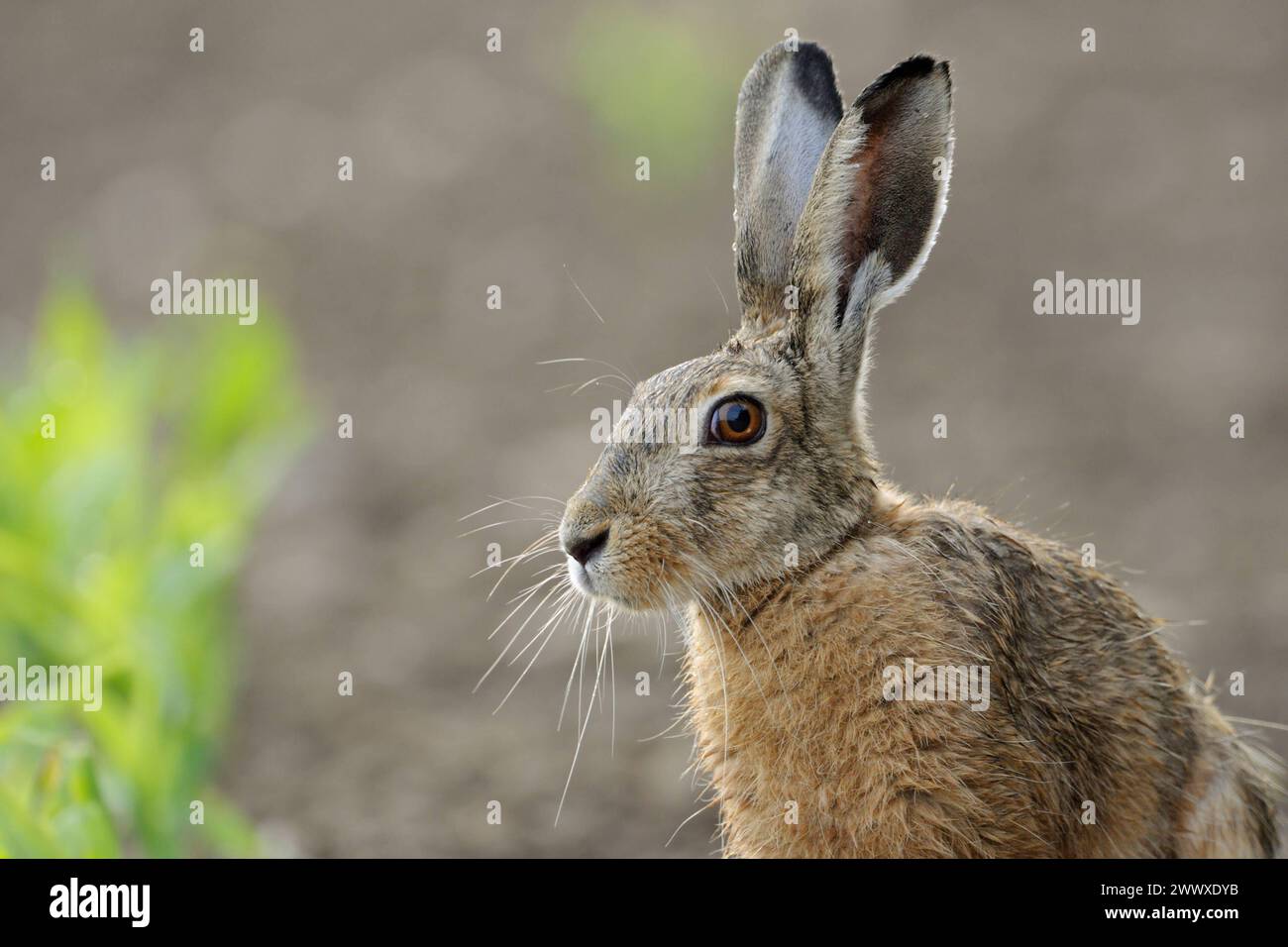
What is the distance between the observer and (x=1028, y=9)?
12086 mm

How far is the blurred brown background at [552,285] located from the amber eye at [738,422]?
1431 millimetres

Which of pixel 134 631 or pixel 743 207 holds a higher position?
pixel 743 207

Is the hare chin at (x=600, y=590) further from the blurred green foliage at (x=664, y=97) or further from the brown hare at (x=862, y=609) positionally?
the blurred green foliage at (x=664, y=97)

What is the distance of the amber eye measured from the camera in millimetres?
3635

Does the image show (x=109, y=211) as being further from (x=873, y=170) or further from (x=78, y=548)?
(x=873, y=170)

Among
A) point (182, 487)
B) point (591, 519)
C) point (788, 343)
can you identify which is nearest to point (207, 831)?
point (182, 487)

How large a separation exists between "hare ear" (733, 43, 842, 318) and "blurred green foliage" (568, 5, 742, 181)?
252 inches

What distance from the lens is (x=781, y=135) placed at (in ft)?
13.6

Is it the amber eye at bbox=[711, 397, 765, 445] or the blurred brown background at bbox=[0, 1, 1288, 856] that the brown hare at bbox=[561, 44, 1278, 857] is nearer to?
the amber eye at bbox=[711, 397, 765, 445]

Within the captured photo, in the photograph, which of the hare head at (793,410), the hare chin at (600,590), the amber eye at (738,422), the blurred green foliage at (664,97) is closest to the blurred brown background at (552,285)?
the blurred green foliage at (664,97)

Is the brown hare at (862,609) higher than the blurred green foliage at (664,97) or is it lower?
lower

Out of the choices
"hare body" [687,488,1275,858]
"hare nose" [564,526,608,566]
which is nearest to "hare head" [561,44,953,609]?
"hare nose" [564,526,608,566]

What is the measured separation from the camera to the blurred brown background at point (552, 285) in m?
6.33

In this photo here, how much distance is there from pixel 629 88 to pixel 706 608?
7643mm
